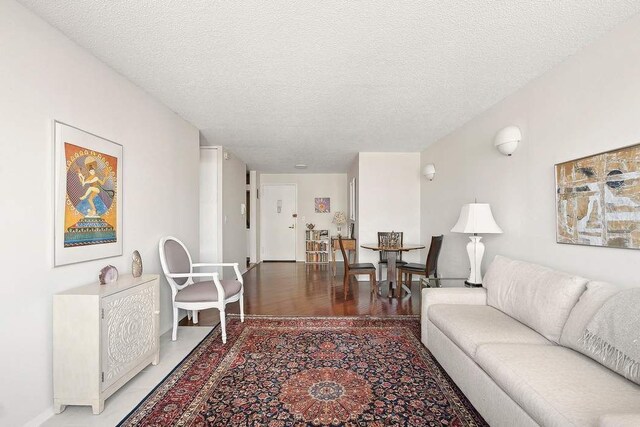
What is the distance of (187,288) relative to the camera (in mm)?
2990

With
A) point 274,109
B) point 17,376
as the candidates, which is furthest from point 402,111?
point 17,376

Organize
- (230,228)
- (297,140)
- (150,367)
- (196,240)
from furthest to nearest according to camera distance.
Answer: (230,228)
(297,140)
(196,240)
(150,367)

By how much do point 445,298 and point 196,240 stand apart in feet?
9.97

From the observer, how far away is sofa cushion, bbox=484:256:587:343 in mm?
1854

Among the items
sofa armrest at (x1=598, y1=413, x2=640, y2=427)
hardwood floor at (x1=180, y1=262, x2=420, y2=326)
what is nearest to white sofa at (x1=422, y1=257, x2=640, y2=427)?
sofa armrest at (x1=598, y1=413, x2=640, y2=427)

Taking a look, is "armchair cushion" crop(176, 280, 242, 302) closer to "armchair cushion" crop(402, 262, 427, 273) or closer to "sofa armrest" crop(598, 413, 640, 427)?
"armchair cushion" crop(402, 262, 427, 273)

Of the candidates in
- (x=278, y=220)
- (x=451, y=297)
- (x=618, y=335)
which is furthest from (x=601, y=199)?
(x=278, y=220)

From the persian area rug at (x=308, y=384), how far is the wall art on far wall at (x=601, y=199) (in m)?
1.40

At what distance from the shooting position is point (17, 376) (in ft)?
5.35

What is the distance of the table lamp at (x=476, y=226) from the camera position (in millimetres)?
2879

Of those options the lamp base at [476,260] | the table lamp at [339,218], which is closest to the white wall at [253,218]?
the table lamp at [339,218]

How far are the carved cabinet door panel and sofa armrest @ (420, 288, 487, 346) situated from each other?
230 centimetres

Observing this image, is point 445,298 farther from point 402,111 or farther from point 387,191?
point 387,191

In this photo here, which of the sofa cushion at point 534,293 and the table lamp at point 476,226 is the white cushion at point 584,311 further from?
the table lamp at point 476,226
